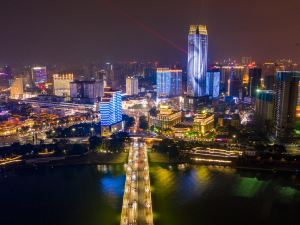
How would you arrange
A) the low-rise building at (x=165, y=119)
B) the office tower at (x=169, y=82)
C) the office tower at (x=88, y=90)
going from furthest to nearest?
1. the office tower at (x=169, y=82)
2. the office tower at (x=88, y=90)
3. the low-rise building at (x=165, y=119)

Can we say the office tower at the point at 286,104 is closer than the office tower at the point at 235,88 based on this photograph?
Yes

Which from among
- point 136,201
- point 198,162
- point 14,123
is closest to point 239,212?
point 136,201

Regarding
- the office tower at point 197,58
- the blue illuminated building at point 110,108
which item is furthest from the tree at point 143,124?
the office tower at point 197,58

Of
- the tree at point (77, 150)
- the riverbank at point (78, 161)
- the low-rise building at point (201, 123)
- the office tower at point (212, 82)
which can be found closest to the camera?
the riverbank at point (78, 161)

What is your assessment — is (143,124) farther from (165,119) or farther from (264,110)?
(264,110)

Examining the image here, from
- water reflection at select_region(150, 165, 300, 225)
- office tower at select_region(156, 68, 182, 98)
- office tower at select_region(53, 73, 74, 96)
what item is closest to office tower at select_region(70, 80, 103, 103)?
office tower at select_region(53, 73, 74, 96)

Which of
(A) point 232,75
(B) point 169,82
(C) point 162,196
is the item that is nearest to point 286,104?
(C) point 162,196

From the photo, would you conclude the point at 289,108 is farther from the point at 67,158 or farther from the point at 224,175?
the point at 67,158

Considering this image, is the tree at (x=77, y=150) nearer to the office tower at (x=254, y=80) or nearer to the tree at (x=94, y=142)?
the tree at (x=94, y=142)
